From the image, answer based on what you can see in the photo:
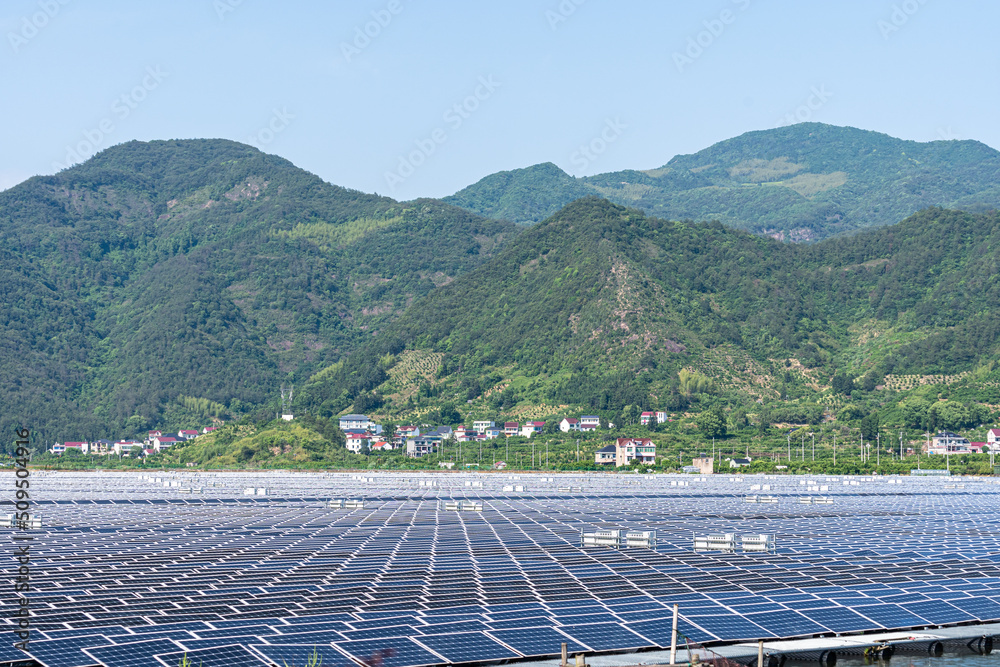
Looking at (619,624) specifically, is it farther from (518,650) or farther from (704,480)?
(704,480)

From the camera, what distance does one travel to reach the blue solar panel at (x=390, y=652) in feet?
101

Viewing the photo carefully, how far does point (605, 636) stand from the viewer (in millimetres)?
33906

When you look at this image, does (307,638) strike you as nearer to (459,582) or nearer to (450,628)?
(450,628)

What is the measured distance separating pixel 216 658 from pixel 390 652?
4662mm

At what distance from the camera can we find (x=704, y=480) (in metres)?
154

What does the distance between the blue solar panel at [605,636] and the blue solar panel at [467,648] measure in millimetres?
2552

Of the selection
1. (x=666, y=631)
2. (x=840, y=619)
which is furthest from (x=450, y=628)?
(x=840, y=619)

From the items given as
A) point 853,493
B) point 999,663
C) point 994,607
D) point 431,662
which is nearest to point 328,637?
point 431,662

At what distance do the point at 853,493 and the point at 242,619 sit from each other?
322ft

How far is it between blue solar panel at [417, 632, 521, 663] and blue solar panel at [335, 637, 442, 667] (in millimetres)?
389

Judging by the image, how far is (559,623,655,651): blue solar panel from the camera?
33219 mm

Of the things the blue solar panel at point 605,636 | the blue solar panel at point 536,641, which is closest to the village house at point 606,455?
the blue solar panel at point 605,636

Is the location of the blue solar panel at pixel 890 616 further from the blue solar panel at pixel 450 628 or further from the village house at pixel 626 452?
the village house at pixel 626 452

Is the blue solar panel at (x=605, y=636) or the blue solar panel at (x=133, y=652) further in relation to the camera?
the blue solar panel at (x=605, y=636)
